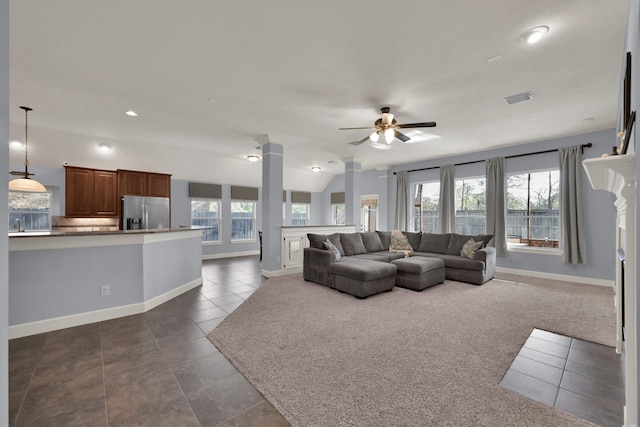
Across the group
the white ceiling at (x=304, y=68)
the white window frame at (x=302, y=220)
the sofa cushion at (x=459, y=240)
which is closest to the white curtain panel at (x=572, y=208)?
the white ceiling at (x=304, y=68)

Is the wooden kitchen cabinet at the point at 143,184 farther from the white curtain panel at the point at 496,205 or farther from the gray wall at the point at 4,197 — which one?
the white curtain panel at the point at 496,205

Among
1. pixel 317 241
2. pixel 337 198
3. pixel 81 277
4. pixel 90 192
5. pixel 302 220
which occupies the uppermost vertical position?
pixel 337 198

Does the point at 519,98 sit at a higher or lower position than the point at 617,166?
higher

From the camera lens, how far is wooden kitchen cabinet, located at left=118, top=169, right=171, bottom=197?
666 cm

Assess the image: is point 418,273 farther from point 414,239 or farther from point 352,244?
point 414,239

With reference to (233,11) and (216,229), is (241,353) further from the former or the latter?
(216,229)

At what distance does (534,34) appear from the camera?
2.39 meters

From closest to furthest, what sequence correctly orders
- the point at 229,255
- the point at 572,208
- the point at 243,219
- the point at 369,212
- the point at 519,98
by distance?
1. the point at 519,98
2. the point at 572,208
3. the point at 229,255
4. the point at 243,219
5. the point at 369,212

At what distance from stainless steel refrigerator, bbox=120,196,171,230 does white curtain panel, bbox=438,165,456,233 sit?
7.11 m

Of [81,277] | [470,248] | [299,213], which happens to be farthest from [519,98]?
[299,213]

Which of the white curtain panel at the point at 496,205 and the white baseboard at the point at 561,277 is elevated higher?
the white curtain panel at the point at 496,205

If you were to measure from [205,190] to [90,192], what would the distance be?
8.65 ft

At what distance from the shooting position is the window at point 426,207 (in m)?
7.63

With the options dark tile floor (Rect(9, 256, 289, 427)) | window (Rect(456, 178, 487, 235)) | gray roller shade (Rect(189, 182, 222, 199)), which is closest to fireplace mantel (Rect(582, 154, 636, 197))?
dark tile floor (Rect(9, 256, 289, 427))
